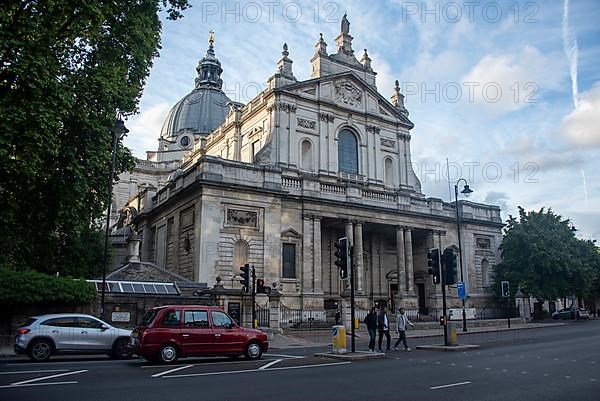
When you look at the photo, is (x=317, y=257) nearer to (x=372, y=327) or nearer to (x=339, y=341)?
(x=372, y=327)

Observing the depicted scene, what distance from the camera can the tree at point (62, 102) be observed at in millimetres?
16406

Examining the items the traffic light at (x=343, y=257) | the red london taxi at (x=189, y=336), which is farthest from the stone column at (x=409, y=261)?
the red london taxi at (x=189, y=336)

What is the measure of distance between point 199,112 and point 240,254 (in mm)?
46770

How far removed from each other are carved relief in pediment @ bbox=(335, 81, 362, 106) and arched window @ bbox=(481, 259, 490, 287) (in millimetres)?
16468

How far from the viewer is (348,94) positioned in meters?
42.9

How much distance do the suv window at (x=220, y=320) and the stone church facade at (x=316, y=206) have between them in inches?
571

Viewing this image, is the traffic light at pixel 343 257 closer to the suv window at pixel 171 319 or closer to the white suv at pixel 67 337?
the suv window at pixel 171 319

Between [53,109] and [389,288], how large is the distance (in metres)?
29.9

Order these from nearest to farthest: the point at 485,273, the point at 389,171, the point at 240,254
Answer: the point at 240,254 < the point at 485,273 < the point at 389,171

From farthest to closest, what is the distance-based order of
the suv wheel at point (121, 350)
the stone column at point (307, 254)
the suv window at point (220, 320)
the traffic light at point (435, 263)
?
1. the stone column at point (307, 254)
2. the traffic light at point (435, 263)
3. the suv wheel at point (121, 350)
4. the suv window at point (220, 320)

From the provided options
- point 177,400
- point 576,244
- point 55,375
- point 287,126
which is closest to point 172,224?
point 287,126

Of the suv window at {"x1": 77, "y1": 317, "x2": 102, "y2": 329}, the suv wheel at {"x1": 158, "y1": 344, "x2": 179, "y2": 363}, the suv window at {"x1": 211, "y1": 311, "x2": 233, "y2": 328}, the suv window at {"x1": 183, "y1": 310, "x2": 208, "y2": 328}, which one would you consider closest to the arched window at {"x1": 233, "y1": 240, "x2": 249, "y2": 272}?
the suv window at {"x1": 77, "y1": 317, "x2": 102, "y2": 329}

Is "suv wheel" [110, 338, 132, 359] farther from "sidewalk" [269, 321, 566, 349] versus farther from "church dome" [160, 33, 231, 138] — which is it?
"church dome" [160, 33, 231, 138]

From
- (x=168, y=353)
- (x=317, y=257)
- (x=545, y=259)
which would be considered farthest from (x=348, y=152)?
(x=168, y=353)
